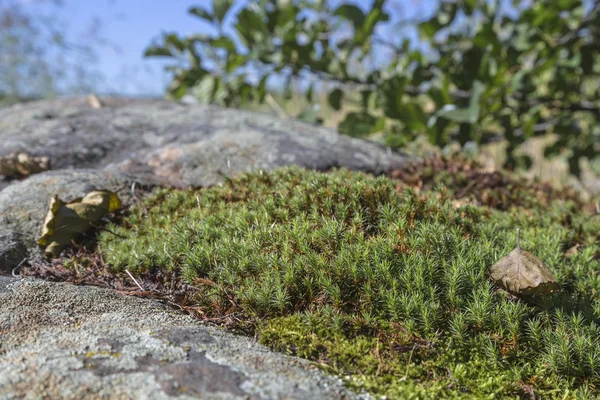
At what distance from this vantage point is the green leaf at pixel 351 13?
4.78 m

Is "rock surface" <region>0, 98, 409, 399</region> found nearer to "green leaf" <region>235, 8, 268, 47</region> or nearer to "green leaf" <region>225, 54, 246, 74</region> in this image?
"green leaf" <region>225, 54, 246, 74</region>

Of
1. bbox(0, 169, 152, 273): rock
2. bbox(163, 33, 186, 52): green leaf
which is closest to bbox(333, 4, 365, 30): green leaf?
bbox(163, 33, 186, 52): green leaf

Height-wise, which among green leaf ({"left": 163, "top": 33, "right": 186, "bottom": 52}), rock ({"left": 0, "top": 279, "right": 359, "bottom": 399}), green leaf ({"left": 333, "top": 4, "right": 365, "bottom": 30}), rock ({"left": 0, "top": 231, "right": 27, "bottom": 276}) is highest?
green leaf ({"left": 333, "top": 4, "right": 365, "bottom": 30})

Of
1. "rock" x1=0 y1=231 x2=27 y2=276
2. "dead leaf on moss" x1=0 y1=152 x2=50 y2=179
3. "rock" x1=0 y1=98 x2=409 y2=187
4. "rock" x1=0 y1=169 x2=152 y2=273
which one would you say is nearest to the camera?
"rock" x1=0 y1=231 x2=27 y2=276

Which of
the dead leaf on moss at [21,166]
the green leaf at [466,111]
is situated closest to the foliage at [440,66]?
the green leaf at [466,111]

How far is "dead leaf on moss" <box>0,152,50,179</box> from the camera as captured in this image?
11.8 feet

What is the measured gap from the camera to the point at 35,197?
3074 mm

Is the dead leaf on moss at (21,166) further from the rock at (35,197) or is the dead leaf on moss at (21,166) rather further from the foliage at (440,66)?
Result: the foliage at (440,66)

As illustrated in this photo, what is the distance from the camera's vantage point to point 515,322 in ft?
6.70

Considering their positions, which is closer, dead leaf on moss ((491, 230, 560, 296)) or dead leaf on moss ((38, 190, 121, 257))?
dead leaf on moss ((491, 230, 560, 296))

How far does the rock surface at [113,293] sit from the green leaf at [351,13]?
1.05 m

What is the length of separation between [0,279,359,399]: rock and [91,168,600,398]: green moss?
176 millimetres

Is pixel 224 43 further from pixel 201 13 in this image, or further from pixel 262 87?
pixel 262 87

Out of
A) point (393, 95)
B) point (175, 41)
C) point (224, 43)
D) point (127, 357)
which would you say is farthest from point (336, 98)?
point (127, 357)
